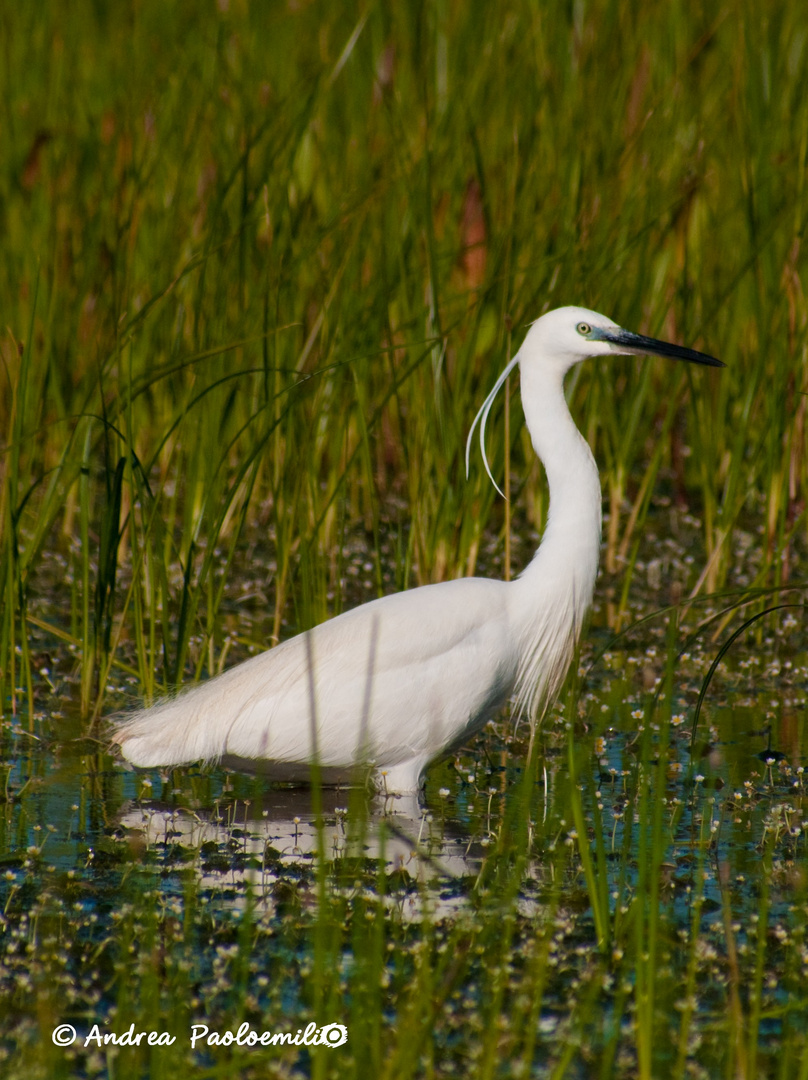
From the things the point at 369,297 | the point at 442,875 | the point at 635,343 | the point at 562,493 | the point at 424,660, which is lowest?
the point at 442,875

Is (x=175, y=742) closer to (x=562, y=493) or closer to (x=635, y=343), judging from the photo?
(x=562, y=493)

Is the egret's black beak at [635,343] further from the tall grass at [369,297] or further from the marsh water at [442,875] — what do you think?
the marsh water at [442,875]

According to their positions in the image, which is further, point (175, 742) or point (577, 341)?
point (577, 341)

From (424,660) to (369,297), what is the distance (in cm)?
225

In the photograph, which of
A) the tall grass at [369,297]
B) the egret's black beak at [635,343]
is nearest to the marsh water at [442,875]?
the tall grass at [369,297]

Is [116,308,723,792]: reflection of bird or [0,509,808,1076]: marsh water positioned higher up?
[116,308,723,792]: reflection of bird

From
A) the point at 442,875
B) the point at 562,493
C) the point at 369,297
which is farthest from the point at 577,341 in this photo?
the point at 369,297

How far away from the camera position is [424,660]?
4324mm

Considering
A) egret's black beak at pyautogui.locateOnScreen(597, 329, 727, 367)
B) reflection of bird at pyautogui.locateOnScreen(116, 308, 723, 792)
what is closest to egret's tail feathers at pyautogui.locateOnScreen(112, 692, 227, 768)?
reflection of bird at pyautogui.locateOnScreen(116, 308, 723, 792)

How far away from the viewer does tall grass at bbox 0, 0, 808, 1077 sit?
4789 mm

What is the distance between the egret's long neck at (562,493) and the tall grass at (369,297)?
472 mm

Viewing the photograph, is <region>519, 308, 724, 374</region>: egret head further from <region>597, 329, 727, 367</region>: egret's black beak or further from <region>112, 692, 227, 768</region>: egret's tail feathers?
<region>112, 692, 227, 768</region>: egret's tail feathers

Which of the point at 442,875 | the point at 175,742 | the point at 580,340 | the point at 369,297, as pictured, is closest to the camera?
the point at 442,875

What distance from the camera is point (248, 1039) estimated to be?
2.77m
